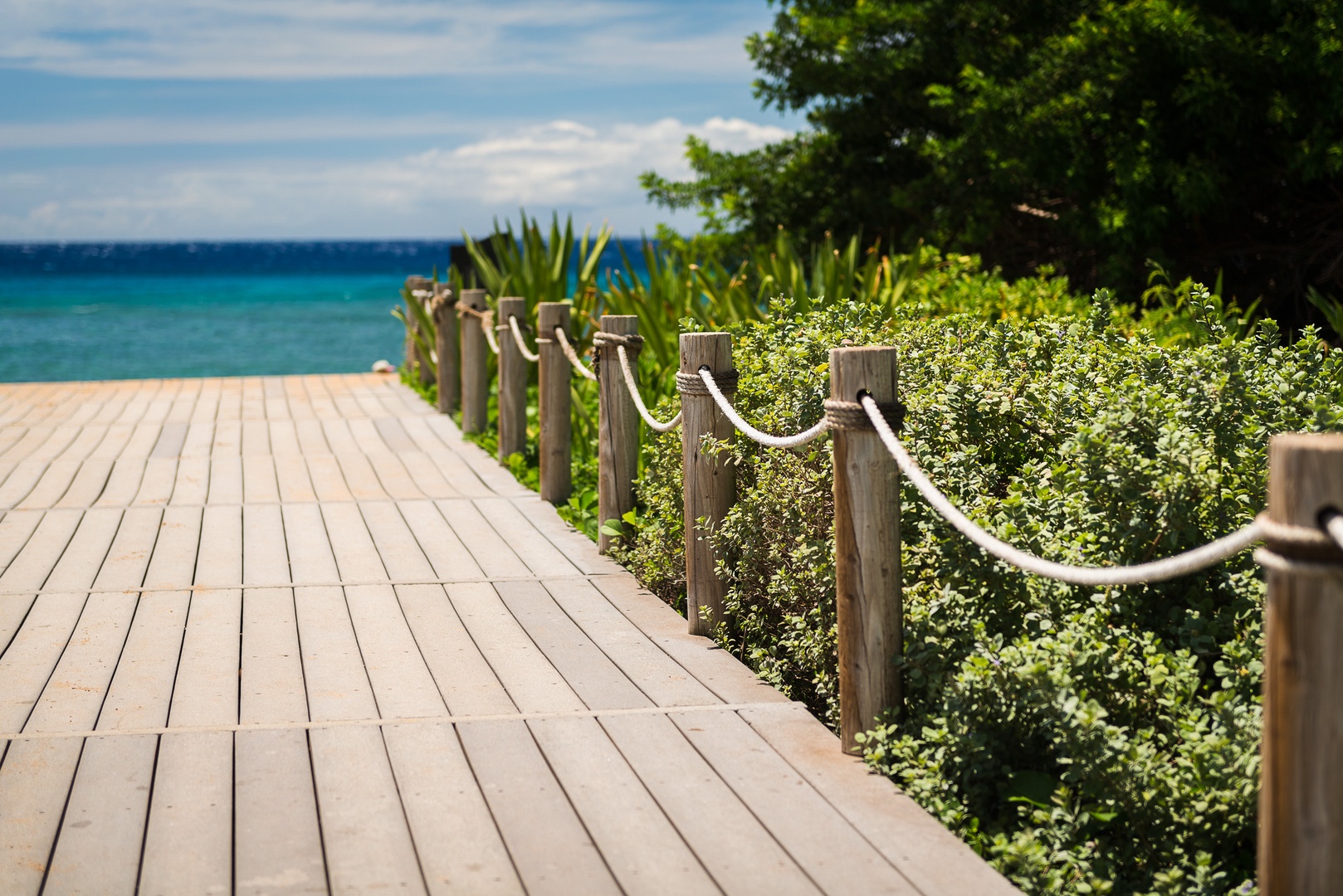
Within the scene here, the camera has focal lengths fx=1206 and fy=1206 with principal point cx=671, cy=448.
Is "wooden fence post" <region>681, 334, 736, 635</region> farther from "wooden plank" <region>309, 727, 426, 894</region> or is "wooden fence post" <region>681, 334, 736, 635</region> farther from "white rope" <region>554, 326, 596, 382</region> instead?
"white rope" <region>554, 326, 596, 382</region>

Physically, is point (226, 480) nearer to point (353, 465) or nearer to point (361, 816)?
point (353, 465)

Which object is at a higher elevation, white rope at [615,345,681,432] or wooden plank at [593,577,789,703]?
white rope at [615,345,681,432]

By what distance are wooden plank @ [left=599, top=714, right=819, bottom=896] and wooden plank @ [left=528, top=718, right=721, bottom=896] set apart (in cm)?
3

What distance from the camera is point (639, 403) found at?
4.97 m

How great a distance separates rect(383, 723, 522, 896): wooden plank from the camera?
2.55 m

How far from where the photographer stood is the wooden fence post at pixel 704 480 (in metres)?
4.21

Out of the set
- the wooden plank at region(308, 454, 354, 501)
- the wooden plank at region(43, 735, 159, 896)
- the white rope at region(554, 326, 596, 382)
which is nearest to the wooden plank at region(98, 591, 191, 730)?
the wooden plank at region(43, 735, 159, 896)

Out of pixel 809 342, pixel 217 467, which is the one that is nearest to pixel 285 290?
pixel 217 467

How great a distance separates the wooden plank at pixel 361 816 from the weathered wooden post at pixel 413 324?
27.9ft

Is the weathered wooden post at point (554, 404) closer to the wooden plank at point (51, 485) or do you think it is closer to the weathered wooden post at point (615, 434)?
the weathered wooden post at point (615, 434)

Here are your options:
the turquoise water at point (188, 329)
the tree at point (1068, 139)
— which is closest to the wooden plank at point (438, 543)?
the tree at point (1068, 139)

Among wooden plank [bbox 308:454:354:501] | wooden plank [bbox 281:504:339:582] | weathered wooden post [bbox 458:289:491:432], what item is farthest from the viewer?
weathered wooden post [bbox 458:289:491:432]

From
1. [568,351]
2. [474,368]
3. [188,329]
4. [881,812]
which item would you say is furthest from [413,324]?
[188,329]

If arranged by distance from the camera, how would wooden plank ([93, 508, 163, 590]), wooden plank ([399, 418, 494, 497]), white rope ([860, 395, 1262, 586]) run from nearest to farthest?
white rope ([860, 395, 1262, 586]), wooden plank ([93, 508, 163, 590]), wooden plank ([399, 418, 494, 497])
